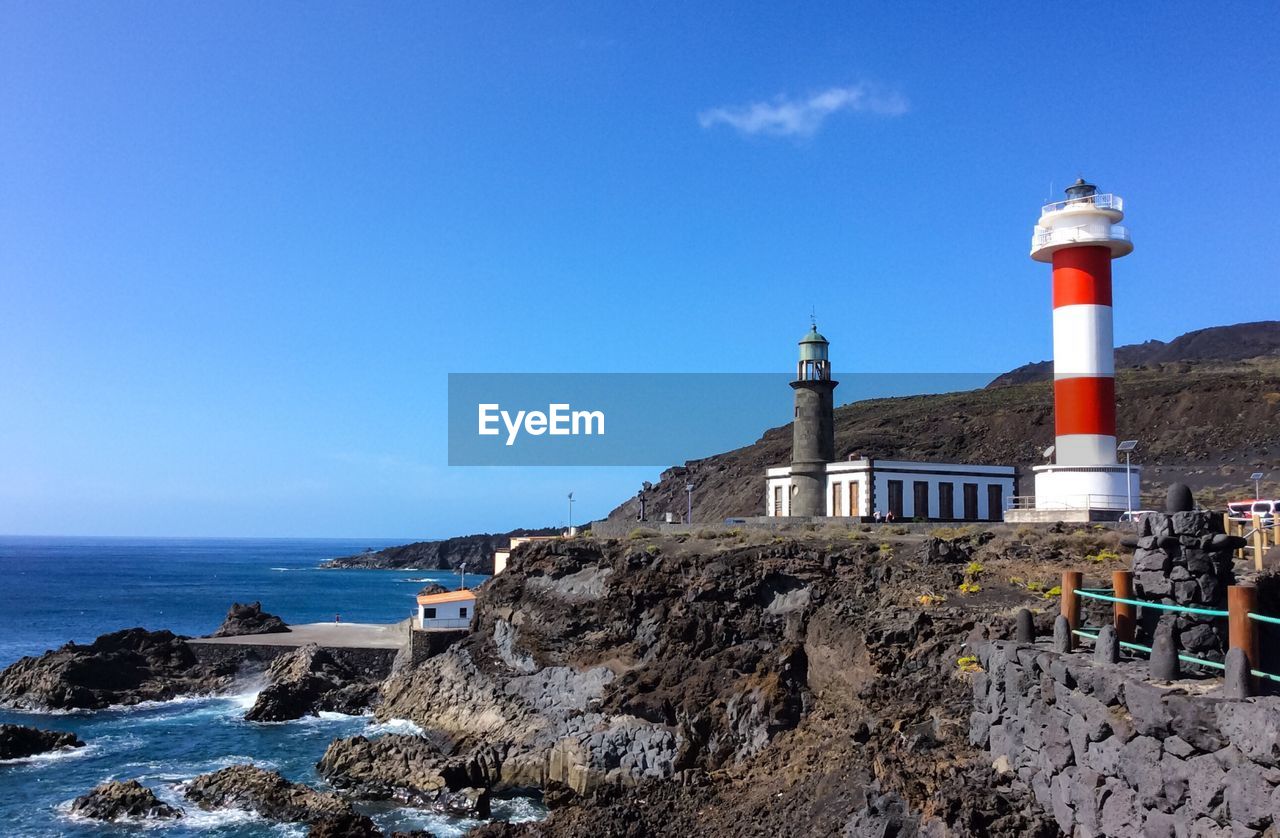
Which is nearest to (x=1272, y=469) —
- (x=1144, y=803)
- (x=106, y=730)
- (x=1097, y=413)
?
(x=1097, y=413)

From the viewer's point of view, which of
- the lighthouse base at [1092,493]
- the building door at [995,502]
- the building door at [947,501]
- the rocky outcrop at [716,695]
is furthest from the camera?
the building door at [995,502]

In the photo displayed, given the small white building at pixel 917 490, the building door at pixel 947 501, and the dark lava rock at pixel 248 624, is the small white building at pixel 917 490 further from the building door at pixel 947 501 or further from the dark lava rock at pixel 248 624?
the dark lava rock at pixel 248 624

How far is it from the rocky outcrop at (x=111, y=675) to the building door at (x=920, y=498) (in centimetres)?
3224

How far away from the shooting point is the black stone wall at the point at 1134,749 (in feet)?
26.6

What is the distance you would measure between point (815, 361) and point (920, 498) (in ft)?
23.3

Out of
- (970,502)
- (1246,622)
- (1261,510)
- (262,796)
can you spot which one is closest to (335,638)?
(262,796)

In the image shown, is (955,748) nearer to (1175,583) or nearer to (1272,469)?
(1175,583)

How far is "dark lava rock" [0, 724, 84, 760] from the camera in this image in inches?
1244

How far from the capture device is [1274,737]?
25.7 feet

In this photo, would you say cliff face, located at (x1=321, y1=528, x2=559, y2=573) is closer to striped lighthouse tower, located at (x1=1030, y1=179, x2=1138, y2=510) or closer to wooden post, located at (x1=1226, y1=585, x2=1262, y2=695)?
striped lighthouse tower, located at (x1=1030, y1=179, x2=1138, y2=510)

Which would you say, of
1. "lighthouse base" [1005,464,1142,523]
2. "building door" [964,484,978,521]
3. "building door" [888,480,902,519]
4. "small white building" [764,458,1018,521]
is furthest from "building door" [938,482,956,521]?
"lighthouse base" [1005,464,1142,523]

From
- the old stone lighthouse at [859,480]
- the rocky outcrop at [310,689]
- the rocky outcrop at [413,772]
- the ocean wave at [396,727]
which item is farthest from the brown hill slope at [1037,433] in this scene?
the ocean wave at [396,727]

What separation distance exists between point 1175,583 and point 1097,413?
1919cm

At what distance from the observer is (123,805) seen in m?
25.1
